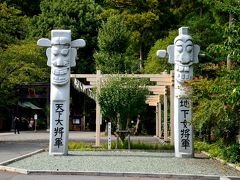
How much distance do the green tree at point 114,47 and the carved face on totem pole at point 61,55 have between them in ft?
55.2

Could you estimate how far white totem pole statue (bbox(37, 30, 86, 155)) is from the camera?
61.0 ft

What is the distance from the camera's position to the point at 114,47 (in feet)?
121

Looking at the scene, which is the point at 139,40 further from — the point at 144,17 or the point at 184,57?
the point at 184,57

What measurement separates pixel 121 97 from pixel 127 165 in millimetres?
7504

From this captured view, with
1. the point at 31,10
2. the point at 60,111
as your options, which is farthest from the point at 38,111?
the point at 60,111

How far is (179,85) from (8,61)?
13404 mm

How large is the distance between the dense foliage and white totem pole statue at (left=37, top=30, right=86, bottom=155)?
5090mm

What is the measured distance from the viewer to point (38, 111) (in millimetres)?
53781

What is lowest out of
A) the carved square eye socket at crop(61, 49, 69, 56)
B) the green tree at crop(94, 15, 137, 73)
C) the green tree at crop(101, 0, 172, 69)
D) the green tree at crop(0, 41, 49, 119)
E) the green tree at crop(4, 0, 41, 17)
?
the carved square eye socket at crop(61, 49, 69, 56)

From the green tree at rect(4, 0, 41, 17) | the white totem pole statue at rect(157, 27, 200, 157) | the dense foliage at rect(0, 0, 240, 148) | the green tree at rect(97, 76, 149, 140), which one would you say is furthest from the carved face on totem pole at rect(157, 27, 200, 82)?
the green tree at rect(4, 0, 41, 17)

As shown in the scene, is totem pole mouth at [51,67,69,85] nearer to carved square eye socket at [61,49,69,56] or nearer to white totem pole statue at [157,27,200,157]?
carved square eye socket at [61,49,69,56]

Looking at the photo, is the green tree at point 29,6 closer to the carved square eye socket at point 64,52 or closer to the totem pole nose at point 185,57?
A: the carved square eye socket at point 64,52

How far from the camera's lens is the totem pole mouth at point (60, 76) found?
1878 centimetres

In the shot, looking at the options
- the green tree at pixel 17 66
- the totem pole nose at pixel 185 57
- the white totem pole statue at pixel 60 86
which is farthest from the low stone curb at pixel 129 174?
the green tree at pixel 17 66
